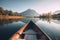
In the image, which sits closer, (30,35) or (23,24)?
(30,35)

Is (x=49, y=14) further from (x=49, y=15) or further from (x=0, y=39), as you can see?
(x=0, y=39)

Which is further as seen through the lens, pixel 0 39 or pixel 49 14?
pixel 49 14

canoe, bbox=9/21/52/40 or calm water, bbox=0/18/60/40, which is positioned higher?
canoe, bbox=9/21/52/40

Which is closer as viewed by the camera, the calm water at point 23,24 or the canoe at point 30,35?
the canoe at point 30,35

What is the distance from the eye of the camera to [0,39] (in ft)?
30.2

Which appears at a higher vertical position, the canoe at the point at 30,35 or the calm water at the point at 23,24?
the canoe at the point at 30,35

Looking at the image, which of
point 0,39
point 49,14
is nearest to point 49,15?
point 49,14

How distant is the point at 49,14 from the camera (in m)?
114

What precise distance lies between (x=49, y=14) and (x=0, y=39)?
10847 cm

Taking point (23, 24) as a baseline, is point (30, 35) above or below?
above

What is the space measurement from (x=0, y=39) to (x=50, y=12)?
355 feet

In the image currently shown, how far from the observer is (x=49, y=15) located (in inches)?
4473

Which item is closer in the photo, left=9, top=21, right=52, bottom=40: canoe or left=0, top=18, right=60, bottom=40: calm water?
left=9, top=21, right=52, bottom=40: canoe

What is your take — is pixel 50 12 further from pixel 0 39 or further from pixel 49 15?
pixel 0 39
